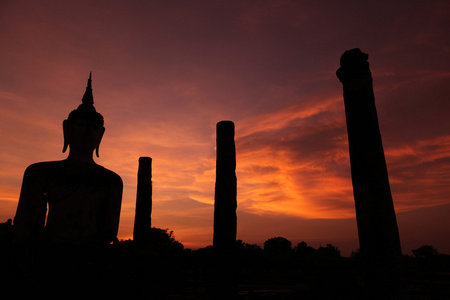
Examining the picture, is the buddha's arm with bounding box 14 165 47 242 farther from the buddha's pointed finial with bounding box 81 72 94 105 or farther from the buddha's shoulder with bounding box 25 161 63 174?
the buddha's pointed finial with bounding box 81 72 94 105

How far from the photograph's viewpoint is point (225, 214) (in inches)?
370

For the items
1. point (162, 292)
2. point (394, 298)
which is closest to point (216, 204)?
point (162, 292)

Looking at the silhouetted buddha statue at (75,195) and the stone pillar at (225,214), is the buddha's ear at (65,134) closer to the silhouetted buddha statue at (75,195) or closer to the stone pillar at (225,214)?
the silhouetted buddha statue at (75,195)

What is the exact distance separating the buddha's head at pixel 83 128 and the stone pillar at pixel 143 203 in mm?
9186

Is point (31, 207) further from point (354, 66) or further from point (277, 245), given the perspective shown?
point (277, 245)

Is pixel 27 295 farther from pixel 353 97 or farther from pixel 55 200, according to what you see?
pixel 353 97

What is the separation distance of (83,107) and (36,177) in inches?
52.4

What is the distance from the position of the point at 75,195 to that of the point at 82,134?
1008 millimetres

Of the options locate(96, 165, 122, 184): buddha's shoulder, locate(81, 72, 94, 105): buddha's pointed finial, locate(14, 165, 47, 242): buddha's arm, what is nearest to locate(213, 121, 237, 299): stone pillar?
locate(96, 165, 122, 184): buddha's shoulder

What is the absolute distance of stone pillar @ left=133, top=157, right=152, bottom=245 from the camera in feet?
45.0

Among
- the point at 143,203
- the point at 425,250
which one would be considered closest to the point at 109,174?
the point at 143,203

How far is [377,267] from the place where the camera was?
161 inches

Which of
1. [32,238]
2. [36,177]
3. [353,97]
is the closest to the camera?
[32,238]

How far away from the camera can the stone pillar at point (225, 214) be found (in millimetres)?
8836
